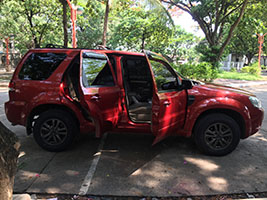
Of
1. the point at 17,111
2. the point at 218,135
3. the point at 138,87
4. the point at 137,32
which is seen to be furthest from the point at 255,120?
the point at 137,32

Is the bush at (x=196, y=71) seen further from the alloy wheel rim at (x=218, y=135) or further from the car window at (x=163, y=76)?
the alloy wheel rim at (x=218, y=135)

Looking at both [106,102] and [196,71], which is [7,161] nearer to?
[106,102]

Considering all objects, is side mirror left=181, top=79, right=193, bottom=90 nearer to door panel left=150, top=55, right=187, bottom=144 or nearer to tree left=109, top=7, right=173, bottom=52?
door panel left=150, top=55, right=187, bottom=144

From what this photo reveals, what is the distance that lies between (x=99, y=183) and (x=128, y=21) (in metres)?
24.1

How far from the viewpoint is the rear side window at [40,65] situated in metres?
4.32

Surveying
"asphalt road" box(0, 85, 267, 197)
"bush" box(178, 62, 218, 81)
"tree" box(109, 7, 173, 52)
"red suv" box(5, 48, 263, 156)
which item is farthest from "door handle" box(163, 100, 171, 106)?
"tree" box(109, 7, 173, 52)

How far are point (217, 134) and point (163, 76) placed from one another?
1454 mm

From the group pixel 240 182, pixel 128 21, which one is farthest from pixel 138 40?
pixel 240 182

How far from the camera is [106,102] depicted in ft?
13.3

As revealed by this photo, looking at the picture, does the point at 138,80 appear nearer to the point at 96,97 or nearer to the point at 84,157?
the point at 96,97

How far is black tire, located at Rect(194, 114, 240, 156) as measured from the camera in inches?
161

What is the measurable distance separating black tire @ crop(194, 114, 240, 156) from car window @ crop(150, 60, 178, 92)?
0.85m

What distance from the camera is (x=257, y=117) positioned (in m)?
4.18

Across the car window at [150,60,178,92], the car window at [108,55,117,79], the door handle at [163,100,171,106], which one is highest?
the car window at [108,55,117,79]
